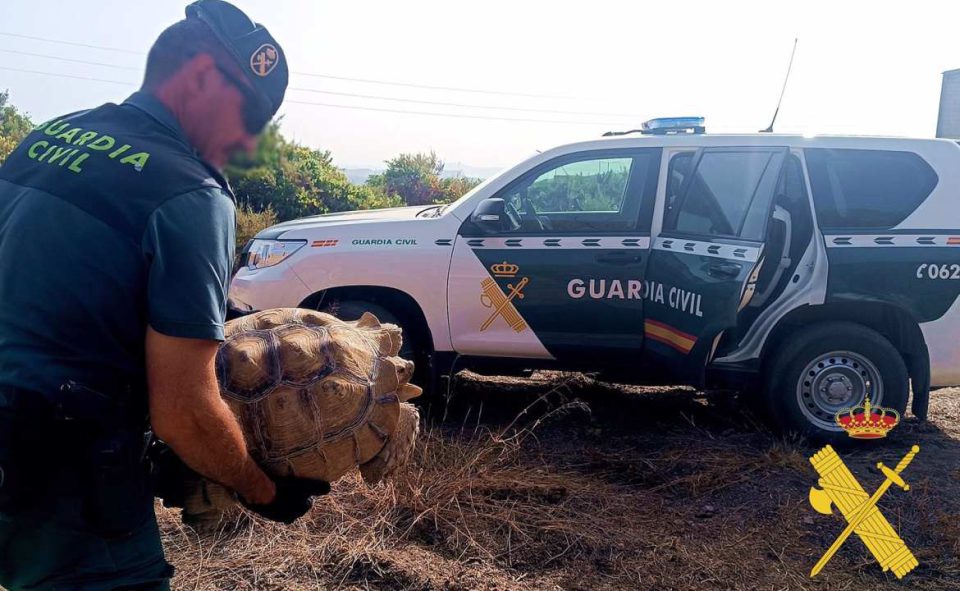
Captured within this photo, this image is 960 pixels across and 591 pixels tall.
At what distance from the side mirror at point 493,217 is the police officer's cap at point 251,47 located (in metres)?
3.28

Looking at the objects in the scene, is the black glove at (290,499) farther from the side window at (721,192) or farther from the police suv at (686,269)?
the side window at (721,192)

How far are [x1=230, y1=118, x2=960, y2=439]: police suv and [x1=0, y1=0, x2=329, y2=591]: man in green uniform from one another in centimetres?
328

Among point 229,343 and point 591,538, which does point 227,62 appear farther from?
point 591,538

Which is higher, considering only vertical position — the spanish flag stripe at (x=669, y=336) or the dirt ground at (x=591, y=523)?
the spanish flag stripe at (x=669, y=336)

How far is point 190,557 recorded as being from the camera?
3.26 metres

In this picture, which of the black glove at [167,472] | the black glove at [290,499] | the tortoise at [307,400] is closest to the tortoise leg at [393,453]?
the tortoise at [307,400]

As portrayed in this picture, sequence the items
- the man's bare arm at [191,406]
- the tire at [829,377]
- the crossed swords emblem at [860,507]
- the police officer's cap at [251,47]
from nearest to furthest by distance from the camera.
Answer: the man's bare arm at [191,406] → the police officer's cap at [251,47] → the crossed swords emblem at [860,507] → the tire at [829,377]

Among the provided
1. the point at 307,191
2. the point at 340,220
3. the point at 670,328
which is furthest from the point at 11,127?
the point at 670,328

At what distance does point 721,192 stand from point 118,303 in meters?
3.94

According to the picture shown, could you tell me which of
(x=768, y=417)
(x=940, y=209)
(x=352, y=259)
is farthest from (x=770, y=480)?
(x=352, y=259)

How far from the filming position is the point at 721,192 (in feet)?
15.4

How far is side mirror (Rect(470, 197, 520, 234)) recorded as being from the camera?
5.00m

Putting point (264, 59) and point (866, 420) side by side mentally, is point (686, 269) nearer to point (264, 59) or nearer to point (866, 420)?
point (866, 420)

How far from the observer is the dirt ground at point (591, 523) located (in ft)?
10.4
